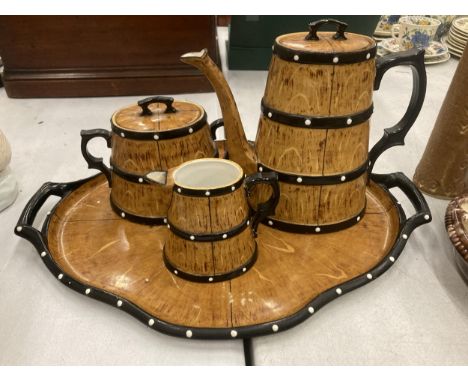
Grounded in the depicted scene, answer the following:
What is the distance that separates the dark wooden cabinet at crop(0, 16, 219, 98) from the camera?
50.0 inches

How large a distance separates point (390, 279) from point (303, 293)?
182 millimetres

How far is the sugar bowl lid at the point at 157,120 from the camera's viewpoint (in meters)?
0.65

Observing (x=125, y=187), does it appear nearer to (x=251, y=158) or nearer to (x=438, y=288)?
(x=251, y=158)

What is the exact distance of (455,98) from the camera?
81 cm

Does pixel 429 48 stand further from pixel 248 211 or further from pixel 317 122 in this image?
pixel 248 211

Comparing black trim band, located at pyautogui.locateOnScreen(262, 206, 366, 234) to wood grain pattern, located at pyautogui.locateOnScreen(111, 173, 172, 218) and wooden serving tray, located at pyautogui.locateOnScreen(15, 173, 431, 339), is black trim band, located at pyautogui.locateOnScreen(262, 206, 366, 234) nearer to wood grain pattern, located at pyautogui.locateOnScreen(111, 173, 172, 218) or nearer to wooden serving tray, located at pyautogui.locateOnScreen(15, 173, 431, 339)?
wooden serving tray, located at pyautogui.locateOnScreen(15, 173, 431, 339)

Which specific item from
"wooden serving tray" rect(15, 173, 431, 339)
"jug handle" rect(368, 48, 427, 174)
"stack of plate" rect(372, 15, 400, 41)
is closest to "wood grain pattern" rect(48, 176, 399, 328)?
"wooden serving tray" rect(15, 173, 431, 339)

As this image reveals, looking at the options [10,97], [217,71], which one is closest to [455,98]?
[217,71]

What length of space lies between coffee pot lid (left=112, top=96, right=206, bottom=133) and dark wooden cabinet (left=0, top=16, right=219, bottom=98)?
2.20 feet

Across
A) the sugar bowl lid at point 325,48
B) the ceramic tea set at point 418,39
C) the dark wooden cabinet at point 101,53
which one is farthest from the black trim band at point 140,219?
the ceramic tea set at point 418,39

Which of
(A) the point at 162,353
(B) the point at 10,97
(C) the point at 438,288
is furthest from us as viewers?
(B) the point at 10,97

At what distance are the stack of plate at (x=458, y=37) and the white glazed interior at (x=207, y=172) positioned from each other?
139 centimetres

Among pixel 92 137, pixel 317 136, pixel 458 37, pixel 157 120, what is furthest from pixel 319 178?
pixel 458 37

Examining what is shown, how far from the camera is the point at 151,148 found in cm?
66
